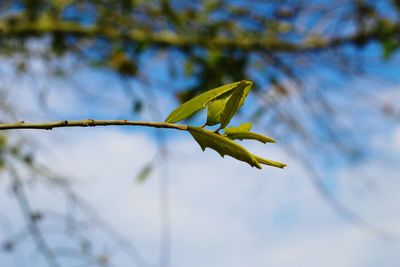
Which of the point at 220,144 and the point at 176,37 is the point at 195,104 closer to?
the point at 220,144

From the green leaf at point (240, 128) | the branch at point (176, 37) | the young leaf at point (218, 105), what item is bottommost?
the green leaf at point (240, 128)

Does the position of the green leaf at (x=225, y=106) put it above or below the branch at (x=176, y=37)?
below

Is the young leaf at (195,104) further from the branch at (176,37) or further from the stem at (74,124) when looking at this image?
the branch at (176,37)

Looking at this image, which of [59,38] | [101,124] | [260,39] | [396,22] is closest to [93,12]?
[59,38]

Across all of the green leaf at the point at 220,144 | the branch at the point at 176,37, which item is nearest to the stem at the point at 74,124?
the green leaf at the point at 220,144

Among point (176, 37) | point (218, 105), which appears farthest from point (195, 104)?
point (176, 37)

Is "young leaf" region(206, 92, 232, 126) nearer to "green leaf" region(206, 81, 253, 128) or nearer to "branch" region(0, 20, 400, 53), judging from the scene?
"green leaf" region(206, 81, 253, 128)

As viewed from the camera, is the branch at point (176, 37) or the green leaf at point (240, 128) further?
the branch at point (176, 37)
